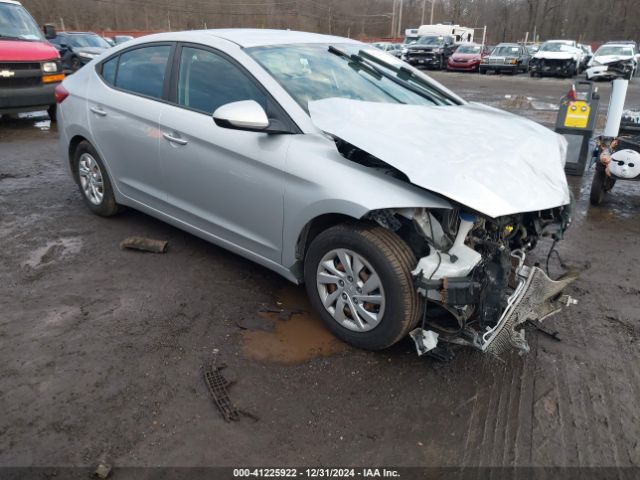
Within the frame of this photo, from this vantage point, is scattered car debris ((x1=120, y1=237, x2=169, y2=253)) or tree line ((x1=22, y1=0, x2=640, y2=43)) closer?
scattered car debris ((x1=120, y1=237, x2=169, y2=253))

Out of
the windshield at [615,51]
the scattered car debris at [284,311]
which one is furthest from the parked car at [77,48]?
the windshield at [615,51]

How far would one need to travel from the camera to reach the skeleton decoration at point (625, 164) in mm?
5172

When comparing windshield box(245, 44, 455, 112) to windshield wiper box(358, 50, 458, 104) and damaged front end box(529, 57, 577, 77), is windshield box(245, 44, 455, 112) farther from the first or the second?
damaged front end box(529, 57, 577, 77)

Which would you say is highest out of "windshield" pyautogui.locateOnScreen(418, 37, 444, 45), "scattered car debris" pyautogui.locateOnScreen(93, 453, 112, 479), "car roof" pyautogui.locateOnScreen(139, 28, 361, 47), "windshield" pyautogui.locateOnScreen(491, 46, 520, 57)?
"windshield" pyautogui.locateOnScreen(418, 37, 444, 45)

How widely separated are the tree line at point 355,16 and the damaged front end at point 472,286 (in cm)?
6262

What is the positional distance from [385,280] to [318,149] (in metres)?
0.86

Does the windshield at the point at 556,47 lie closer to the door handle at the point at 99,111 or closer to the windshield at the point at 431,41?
the windshield at the point at 431,41

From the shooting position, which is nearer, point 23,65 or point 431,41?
point 23,65

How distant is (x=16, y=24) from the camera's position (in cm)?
911

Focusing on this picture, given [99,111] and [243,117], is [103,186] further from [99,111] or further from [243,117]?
[243,117]

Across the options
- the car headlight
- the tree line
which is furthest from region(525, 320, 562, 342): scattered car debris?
the tree line

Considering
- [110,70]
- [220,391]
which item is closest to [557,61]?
[110,70]

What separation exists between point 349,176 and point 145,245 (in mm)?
2231

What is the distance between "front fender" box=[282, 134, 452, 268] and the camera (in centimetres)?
263
